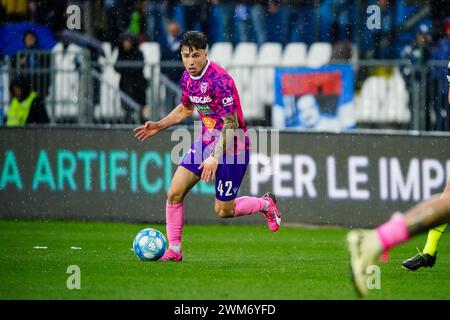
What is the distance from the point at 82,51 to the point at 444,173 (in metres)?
6.12

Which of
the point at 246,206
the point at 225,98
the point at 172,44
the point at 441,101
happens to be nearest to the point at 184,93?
the point at 225,98

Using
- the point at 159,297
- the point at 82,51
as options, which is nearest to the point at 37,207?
the point at 82,51

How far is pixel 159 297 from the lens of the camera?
9.55m

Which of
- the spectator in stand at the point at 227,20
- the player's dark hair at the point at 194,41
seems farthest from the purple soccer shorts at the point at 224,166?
the spectator in stand at the point at 227,20

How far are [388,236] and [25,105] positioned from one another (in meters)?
10.9

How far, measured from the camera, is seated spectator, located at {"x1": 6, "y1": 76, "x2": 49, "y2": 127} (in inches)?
720

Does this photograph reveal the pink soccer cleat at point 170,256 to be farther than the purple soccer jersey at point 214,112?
Yes

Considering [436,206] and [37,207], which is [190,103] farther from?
[37,207]

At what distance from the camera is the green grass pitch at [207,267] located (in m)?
9.95

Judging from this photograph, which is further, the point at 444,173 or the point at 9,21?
the point at 9,21

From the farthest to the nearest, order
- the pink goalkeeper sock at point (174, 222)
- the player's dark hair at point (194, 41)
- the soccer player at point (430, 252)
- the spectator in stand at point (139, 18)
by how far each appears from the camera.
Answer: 1. the spectator in stand at point (139, 18)
2. the pink goalkeeper sock at point (174, 222)
3. the player's dark hair at point (194, 41)
4. the soccer player at point (430, 252)

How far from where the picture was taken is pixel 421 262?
1148 cm

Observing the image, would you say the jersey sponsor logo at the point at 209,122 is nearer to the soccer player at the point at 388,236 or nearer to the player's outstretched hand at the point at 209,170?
the player's outstretched hand at the point at 209,170

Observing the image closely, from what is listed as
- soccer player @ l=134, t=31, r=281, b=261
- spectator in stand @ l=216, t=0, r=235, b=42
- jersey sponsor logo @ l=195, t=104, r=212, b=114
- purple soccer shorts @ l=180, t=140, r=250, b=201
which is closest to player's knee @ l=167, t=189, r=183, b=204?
soccer player @ l=134, t=31, r=281, b=261
